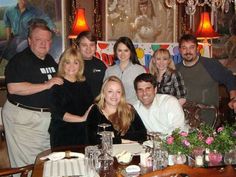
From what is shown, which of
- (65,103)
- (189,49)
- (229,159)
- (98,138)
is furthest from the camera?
(189,49)

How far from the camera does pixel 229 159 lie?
2068mm

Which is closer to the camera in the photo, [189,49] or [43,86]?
[43,86]

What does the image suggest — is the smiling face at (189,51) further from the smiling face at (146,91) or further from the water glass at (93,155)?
the water glass at (93,155)

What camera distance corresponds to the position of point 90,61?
364cm

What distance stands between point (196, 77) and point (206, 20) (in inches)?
45.7

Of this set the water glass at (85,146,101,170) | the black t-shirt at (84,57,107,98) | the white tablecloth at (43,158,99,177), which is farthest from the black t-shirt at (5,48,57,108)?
the water glass at (85,146,101,170)

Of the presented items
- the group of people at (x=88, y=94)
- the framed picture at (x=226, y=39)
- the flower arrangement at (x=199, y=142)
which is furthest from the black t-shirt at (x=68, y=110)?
the framed picture at (x=226, y=39)

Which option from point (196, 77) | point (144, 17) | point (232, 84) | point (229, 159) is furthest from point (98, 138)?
point (144, 17)

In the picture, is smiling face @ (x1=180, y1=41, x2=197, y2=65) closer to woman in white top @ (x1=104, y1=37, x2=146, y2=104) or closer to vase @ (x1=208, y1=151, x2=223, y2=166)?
woman in white top @ (x1=104, y1=37, x2=146, y2=104)

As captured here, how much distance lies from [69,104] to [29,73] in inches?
18.9

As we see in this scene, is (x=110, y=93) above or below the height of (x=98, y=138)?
above

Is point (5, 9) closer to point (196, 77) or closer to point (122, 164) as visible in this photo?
point (196, 77)

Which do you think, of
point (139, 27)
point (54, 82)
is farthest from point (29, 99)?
point (139, 27)

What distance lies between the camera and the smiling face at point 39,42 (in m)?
3.26
